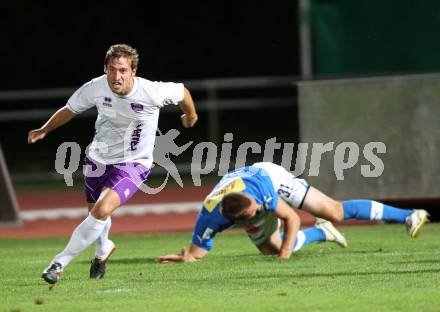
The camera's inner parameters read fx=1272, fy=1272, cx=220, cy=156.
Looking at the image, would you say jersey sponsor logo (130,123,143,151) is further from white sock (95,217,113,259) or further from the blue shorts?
white sock (95,217,113,259)

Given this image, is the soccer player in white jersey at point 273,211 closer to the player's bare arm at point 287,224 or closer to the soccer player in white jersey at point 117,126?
the player's bare arm at point 287,224

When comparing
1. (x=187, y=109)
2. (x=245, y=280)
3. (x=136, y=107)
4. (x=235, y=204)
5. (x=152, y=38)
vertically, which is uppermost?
(x=136, y=107)

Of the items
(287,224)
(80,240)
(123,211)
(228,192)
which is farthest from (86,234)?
(123,211)

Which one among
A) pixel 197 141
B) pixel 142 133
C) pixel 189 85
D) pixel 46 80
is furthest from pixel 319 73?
pixel 46 80

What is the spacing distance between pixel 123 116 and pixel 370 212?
249 cm

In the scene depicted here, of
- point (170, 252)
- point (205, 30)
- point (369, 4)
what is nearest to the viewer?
point (170, 252)

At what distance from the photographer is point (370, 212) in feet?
37.9

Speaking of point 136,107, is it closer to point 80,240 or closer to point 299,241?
point 80,240

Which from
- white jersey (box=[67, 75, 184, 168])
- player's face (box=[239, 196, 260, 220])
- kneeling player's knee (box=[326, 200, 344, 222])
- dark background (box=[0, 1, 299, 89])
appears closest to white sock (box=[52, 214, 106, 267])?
white jersey (box=[67, 75, 184, 168])

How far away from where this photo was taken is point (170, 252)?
13273mm

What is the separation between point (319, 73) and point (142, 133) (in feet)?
24.7

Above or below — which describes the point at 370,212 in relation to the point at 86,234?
below

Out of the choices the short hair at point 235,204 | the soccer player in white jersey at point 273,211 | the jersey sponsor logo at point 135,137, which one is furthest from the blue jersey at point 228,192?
the jersey sponsor logo at point 135,137

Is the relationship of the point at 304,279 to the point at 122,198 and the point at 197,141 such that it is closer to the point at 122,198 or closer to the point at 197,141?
the point at 122,198
